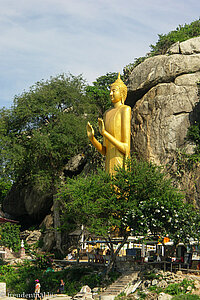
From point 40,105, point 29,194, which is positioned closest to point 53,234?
point 29,194

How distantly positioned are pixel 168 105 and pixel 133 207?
10.7 metres

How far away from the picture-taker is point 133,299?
794 inches

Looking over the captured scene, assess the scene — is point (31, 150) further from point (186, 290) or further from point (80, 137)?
point (186, 290)

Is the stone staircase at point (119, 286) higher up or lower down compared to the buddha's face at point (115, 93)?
lower down

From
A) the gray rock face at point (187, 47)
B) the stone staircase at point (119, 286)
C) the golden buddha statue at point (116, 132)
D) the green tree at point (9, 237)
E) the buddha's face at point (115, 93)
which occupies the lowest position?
the stone staircase at point (119, 286)

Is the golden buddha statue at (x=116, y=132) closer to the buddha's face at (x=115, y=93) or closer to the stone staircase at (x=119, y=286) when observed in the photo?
the buddha's face at (x=115, y=93)

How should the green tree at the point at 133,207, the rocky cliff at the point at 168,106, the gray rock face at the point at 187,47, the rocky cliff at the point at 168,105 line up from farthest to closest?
the gray rock face at the point at 187,47 → the rocky cliff at the point at 168,105 → the rocky cliff at the point at 168,106 → the green tree at the point at 133,207

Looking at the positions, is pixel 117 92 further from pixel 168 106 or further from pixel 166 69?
pixel 166 69

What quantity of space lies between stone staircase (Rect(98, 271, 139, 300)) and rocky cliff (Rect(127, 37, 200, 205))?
352 inches

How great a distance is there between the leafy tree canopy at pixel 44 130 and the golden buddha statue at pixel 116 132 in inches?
150

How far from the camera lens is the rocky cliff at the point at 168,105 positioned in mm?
31156

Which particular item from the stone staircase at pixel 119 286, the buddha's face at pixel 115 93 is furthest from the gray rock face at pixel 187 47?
the stone staircase at pixel 119 286

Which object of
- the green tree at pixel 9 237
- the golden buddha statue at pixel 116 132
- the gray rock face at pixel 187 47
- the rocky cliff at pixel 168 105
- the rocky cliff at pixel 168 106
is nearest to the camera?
the golden buddha statue at pixel 116 132

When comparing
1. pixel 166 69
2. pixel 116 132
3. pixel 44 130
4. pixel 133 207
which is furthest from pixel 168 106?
pixel 133 207
